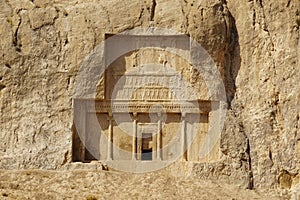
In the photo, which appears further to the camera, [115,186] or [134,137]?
[134,137]

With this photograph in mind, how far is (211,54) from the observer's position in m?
32.8

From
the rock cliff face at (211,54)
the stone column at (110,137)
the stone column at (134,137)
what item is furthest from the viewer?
the stone column at (134,137)

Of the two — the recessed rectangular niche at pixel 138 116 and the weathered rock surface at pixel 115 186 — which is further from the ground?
the recessed rectangular niche at pixel 138 116

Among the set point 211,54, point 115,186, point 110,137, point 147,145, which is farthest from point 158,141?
point 211,54

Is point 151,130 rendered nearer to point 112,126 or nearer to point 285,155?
point 112,126

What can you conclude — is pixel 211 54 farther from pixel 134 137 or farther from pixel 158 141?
pixel 134 137

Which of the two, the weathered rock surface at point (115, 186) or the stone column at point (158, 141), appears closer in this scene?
the weathered rock surface at point (115, 186)

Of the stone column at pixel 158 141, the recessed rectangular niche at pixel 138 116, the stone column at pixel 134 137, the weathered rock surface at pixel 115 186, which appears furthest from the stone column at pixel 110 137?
the stone column at pixel 158 141

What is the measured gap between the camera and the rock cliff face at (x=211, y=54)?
31562 mm

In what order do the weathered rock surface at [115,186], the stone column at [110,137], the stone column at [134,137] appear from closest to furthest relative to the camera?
the weathered rock surface at [115,186]
the stone column at [110,137]
the stone column at [134,137]

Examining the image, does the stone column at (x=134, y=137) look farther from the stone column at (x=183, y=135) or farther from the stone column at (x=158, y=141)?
the stone column at (x=183, y=135)

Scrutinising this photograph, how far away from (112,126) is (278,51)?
7585mm

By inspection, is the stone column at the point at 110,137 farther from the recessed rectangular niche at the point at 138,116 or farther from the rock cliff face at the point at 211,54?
the rock cliff face at the point at 211,54

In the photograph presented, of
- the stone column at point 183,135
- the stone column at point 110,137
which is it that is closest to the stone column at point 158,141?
the stone column at point 183,135
